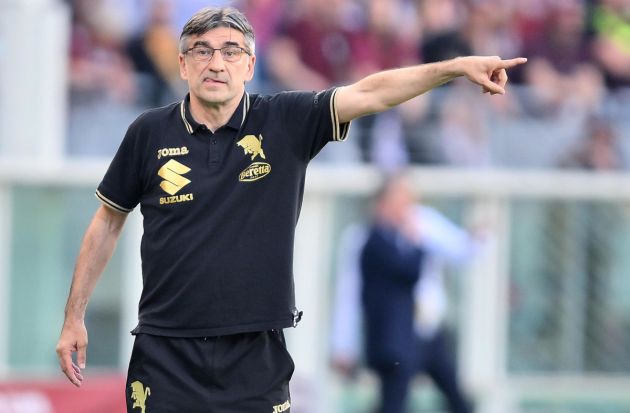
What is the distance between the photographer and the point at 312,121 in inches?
239

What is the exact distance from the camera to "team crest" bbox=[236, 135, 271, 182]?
6047 millimetres

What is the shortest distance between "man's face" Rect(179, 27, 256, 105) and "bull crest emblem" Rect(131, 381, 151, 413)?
1.16 meters

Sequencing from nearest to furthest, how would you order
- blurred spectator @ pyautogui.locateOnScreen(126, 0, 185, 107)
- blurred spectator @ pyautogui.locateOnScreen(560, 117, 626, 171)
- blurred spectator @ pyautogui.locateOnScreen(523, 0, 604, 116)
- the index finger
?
1. the index finger
2. blurred spectator @ pyautogui.locateOnScreen(126, 0, 185, 107)
3. blurred spectator @ pyautogui.locateOnScreen(560, 117, 626, 171)
4. blurred spectator @ pyautogui.locateOnScreen(523, 0, 604, 116)

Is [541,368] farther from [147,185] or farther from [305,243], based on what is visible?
[147,185]

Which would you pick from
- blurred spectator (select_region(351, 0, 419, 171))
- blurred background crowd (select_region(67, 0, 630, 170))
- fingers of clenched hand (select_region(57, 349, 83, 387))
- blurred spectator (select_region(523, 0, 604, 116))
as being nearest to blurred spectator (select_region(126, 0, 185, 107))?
blurred background crowd (select_region(67, 0, 630, 170))

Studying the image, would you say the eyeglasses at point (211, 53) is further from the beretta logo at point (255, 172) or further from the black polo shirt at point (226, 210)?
the beretta logo at point (255, 172)

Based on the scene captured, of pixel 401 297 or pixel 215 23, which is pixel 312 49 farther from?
pixel 215 23

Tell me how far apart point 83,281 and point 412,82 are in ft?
5.30

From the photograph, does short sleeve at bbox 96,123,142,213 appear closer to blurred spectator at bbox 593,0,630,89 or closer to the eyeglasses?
the eyeglasses

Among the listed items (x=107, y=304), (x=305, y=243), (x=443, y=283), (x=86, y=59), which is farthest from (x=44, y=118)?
(x=443, y=283)

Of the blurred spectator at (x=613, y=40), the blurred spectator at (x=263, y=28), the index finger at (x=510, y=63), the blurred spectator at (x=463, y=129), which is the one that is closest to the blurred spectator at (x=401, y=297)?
the blurred spectator at (x=463, y=129)

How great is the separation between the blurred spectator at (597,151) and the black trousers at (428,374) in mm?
3078

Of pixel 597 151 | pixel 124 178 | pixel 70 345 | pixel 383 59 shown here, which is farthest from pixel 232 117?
pixel 597 151

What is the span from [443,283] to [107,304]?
3.03m
